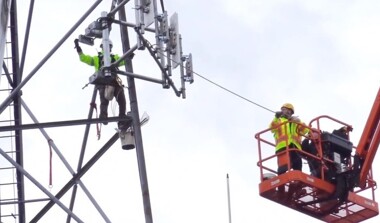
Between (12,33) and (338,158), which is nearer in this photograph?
(338,158)

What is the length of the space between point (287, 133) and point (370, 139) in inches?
90.3

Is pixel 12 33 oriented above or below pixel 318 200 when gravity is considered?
above

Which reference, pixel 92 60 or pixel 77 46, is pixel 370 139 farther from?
pixel 77 46

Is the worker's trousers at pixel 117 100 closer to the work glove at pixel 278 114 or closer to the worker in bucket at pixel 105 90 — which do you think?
the worker in bucket at pixel 105 90

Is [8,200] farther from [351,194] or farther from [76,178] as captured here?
[351,194]

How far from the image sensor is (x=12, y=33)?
1341 inches

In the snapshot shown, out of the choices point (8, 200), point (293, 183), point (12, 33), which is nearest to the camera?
point (293, 183)

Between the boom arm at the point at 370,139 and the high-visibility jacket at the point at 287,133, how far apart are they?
1456 mm

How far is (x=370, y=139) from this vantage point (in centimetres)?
3083

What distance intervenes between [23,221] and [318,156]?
706cm

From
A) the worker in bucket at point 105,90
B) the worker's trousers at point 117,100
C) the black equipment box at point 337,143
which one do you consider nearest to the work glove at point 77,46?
the worker in bucket at point 105,90

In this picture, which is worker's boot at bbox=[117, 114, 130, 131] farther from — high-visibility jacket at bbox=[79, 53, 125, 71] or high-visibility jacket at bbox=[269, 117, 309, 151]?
high-visibility jacket at bbox=[269, 117, 309, 151]

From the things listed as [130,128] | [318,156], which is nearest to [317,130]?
[318,156]

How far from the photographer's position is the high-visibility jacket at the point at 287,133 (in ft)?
96.8
